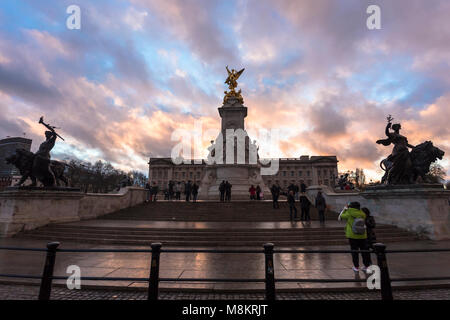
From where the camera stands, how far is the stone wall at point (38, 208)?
476 inches

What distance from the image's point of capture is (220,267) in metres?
6.64

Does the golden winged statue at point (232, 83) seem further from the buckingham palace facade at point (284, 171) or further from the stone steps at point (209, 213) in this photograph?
the buckingham palace facade at point (284, 171)

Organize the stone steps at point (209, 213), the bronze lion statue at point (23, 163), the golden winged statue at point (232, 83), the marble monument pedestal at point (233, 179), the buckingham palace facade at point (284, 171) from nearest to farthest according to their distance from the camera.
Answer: the bronze lion statue at point (23, 163), the stone steps at point (209, 213), the marble monument pedestal at point (233, 179), the golden winged statue at point (232, 83), the buckingham palace facade at point (284, 171)

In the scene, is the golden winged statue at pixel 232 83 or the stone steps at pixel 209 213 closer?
the stone steps at pixel 209 213

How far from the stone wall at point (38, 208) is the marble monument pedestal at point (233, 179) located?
47.6ft

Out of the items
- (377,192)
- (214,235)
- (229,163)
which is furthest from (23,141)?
(377,192)

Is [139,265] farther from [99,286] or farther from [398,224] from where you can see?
[398,224]

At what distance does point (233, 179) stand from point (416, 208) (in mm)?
19212

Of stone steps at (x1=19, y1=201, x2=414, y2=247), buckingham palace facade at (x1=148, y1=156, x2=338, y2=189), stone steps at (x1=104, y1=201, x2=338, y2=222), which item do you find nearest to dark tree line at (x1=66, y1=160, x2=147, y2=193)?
buckingham palace facade at (x1=148, y1=156, x2=338, y2=189)

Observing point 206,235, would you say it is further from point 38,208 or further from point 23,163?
point 23,163

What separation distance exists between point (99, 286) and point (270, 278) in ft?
13.1

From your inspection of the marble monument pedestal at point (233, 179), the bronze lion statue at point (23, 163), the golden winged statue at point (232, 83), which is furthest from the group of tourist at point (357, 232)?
the golden winged statue at point (232, 83)

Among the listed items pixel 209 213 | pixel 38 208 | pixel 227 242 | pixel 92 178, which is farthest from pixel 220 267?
pixel 92 178

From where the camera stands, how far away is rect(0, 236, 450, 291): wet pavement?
547cm
